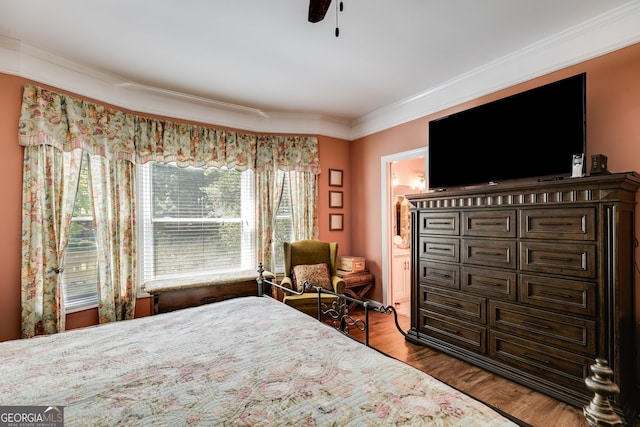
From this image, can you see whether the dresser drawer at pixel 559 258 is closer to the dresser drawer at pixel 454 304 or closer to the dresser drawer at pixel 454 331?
the dresser drawer at pixel 454 304

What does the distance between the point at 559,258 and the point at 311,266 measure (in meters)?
2.61

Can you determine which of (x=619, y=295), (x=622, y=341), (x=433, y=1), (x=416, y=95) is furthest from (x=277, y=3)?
(x=622, y=341)

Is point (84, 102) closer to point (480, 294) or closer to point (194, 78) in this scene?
point (194, 78)

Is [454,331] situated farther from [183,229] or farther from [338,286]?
[183,229]

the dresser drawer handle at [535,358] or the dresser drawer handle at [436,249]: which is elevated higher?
the dresser drawer handle at [436,249]

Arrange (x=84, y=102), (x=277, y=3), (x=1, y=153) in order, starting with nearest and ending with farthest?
1. (x=277, y=3)
2. (x=1, y=153)
3. (x=84, y=102)

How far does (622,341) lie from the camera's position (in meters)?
2.00

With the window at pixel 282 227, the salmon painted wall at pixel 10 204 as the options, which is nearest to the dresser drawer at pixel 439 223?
the window at pixel 282 227

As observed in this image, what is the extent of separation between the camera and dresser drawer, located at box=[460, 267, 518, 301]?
2.49 metres

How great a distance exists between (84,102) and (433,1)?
3.33 m

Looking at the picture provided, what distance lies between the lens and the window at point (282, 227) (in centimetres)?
447

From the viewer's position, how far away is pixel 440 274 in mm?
3049

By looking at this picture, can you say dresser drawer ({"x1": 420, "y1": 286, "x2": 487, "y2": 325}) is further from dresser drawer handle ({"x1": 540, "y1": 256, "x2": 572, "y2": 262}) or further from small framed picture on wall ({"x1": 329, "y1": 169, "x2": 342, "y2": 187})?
small framed picture on wall ({"x1": 329, "y1": 169, "x2": 342, "y2": 187})

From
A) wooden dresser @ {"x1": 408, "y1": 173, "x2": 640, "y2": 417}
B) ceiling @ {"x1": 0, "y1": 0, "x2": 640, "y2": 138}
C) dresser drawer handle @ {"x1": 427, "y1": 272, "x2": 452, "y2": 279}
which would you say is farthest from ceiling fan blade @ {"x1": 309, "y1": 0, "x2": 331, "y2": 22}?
dresser drawer handle @ {"x1": 427, "y1": 272, "x2": 452, "y2": 279}
